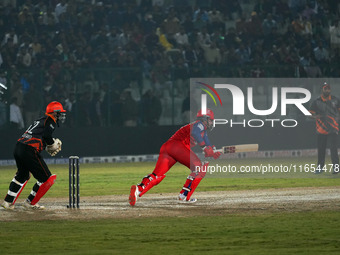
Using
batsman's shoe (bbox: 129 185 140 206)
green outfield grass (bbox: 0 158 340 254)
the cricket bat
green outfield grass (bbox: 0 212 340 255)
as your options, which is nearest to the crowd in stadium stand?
the cricket bat

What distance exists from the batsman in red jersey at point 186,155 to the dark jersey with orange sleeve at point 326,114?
7.04 meters

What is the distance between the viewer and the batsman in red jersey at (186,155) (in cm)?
1693

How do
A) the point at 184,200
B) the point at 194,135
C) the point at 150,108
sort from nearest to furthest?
the point at 194,135 → the point at 184,200 → the point at 150,108

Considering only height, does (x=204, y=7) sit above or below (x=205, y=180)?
above

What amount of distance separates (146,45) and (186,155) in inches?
662

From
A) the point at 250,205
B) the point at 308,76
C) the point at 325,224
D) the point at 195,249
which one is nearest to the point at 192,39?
the point at 308,76

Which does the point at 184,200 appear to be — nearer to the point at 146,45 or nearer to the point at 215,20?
the point at 146,45

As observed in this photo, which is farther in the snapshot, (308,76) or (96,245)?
(308,76)

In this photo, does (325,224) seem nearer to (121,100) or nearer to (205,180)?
(205,180)

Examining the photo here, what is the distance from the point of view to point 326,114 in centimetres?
2366

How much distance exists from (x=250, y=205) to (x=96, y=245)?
578 cm


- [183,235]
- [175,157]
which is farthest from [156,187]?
[183,235]

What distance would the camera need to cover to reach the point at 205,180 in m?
24.3

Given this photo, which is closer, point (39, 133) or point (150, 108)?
point (39, 133)
